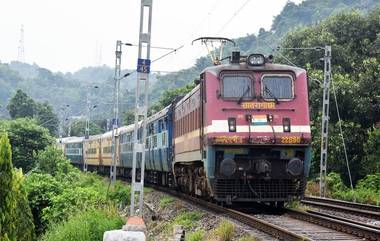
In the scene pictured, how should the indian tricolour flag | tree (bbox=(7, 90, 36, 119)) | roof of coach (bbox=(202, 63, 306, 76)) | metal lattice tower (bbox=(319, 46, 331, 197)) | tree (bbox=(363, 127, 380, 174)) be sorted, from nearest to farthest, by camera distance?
the indian tricolour flag < roof of coach (bbox=(202, 63, 306, 76)) < metal lattice tower (bbox=(319, 46, 331, 197)) < tree (bbox=(363, 127, 380, 174)) < tree (bbox=(7, 90, 36, 119))

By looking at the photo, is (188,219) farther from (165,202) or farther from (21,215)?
(165,202)

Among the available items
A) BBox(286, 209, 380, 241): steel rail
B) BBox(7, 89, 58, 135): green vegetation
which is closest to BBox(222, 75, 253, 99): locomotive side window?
BBox(286, 209, 380, 241): steel rail

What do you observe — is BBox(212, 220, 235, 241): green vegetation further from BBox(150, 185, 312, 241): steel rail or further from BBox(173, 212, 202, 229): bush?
BBox(173, 212, 202, 229): bush

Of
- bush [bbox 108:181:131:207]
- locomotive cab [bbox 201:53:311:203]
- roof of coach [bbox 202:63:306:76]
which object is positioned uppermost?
roof of coach [bbox 202:63:306:76]

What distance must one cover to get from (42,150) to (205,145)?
18304mm

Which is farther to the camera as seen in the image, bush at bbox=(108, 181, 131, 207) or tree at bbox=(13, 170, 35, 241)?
bush at bbox=(108, 181, 131, 207)

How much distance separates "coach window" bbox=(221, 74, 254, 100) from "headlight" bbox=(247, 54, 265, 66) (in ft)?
1.20

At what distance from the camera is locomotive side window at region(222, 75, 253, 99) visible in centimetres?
1305

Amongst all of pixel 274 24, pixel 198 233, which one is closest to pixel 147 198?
pixel 198 233

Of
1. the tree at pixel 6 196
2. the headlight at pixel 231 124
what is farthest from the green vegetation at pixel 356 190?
the tree at pixel 6 196

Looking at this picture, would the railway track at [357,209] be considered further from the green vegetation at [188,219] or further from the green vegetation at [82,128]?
the green vegetation at [82,128]

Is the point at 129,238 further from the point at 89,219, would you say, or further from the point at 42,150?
the point at 42,150

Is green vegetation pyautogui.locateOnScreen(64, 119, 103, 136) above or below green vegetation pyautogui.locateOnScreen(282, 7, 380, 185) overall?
above

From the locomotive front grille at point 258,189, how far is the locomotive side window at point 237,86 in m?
1.86
